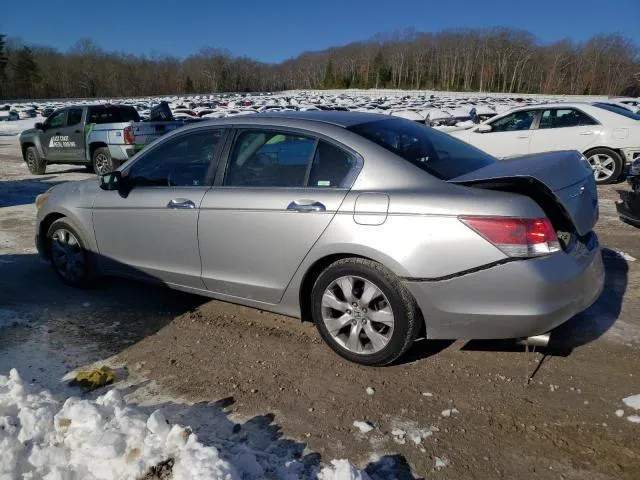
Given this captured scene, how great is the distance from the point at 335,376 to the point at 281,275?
75 cm

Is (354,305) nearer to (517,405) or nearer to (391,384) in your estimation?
(391,384)

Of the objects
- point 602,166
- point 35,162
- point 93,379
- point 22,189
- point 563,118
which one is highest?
point 563,118

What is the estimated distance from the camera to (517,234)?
2764mm

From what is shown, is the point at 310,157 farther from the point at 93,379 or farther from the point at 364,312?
the point at 93,379

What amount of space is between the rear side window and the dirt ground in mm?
1191

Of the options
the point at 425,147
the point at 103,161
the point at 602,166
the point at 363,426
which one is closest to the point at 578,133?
the point at 602,166

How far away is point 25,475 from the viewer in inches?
88.0

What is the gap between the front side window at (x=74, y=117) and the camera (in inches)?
510

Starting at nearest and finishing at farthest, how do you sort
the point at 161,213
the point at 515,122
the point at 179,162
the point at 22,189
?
the point at 161,213, the point at 179,162, the point at 515,122, the point at 22,189

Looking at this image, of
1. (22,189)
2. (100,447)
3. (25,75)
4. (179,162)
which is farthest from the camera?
(25,75)

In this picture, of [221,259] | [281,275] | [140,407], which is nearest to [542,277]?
[281,275]

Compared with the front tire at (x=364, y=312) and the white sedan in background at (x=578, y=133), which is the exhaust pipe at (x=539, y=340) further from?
the white sedan in background at (x=578, y=133)

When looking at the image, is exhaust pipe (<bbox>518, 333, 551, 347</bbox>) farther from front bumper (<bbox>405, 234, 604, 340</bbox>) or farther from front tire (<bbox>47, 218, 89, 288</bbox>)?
front tire (<bbox>47, 218, 89, 288</bbox>)

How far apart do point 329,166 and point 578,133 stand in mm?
7909
